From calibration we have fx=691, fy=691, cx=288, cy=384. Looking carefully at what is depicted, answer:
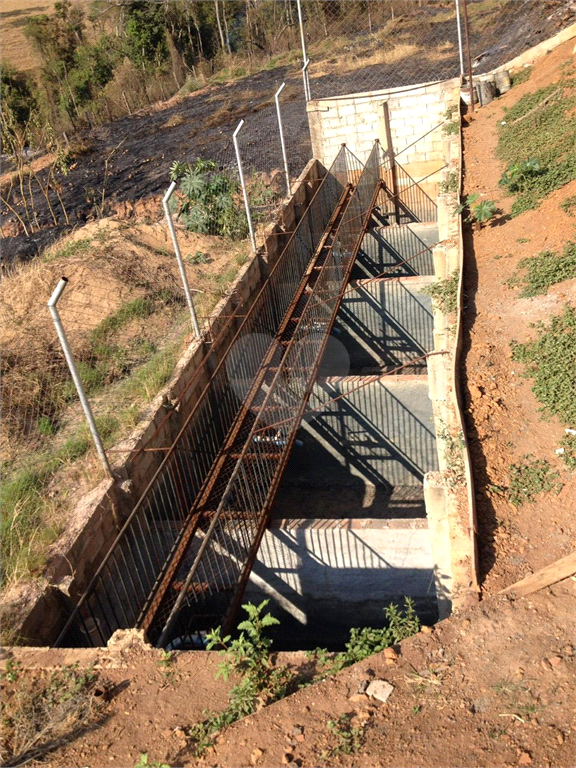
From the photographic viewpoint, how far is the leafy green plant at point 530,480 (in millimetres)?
5578

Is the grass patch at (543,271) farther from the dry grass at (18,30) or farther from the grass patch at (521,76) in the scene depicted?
the dry grass at (18,30)

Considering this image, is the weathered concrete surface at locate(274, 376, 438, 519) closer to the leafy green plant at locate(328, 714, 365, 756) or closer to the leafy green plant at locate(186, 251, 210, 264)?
the leafy green plant at locate(186, 251, 210, 264)

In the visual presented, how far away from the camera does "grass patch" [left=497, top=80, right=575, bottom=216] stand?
1057 cm

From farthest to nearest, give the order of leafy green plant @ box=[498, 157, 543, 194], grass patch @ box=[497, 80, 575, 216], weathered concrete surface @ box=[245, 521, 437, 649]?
leafy green plant @ box=[498, 157, 543, 194]
grass patch @ box=[497, 80, 575, 216]
weathered concrete surface @ box=[245, 521, 437, 649]

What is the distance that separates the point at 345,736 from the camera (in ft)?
13.3

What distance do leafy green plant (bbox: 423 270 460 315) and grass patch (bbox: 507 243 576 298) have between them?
0.69 m

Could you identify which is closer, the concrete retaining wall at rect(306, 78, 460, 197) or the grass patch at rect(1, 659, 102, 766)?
the grass patch at rect(1, 659, 102, 766)

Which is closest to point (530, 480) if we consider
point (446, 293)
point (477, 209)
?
point (446, 293)

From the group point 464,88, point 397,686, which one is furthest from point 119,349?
point 464,88

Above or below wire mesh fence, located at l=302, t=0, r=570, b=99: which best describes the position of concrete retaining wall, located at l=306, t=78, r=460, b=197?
below

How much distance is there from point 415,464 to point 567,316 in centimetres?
333

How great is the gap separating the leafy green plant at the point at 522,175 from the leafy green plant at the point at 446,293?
9.02 ft

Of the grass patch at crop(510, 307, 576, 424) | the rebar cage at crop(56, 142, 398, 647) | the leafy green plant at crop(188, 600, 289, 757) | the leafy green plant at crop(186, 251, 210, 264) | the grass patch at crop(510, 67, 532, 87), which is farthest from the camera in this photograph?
the grass patch at crop(510, 67, 532, 87)

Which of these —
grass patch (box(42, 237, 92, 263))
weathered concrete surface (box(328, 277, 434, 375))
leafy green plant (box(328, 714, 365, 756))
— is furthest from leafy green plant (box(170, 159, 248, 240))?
leafy green plant (box(328, 714, 365, 756))
